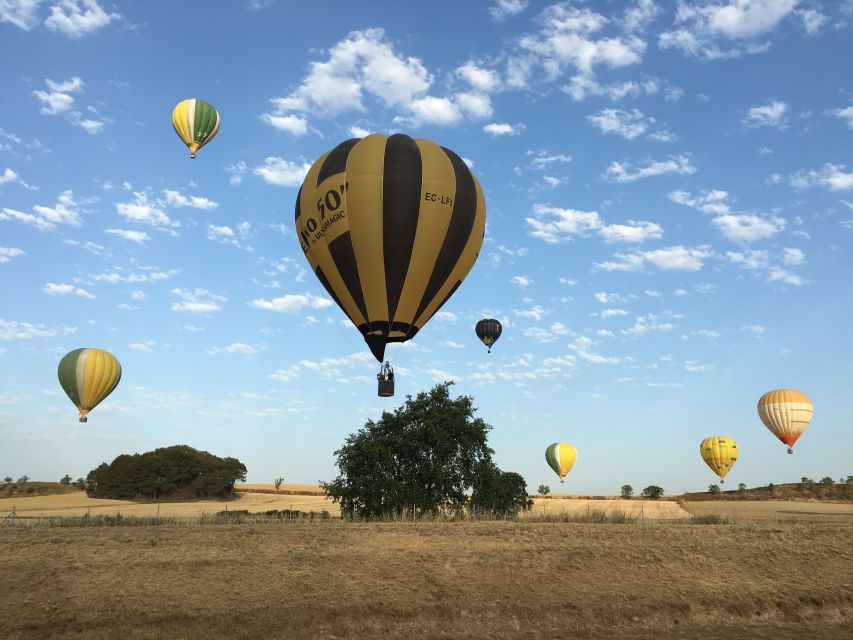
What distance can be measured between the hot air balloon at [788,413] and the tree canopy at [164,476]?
2564 inches

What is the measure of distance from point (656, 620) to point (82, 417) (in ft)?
162

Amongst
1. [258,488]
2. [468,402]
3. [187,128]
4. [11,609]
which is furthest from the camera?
[258,488]

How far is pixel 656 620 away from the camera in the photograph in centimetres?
2180

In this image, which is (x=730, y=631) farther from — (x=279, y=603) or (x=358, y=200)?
(x=358, y=200)

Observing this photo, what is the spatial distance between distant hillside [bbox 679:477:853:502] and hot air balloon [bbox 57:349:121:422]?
73342 mm

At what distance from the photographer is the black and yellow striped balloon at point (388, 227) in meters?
33.2

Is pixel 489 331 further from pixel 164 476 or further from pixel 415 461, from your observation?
pixel 164 476

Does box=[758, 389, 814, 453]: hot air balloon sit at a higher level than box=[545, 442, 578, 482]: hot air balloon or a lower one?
higher

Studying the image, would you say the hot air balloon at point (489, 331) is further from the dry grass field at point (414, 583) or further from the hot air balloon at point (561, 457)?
the dry grass field at point (414, 583)

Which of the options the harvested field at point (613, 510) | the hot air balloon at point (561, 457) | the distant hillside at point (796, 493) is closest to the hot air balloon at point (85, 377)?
the harvested field at point (613, 510)

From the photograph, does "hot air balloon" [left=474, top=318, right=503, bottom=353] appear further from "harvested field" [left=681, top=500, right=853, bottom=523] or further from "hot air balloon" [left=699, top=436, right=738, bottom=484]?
"hot air balloon" [left=699, top=436, right=738, bottom=484]

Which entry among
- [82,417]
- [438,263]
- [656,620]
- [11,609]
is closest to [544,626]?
[656,620]

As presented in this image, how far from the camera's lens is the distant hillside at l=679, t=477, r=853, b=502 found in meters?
82.8

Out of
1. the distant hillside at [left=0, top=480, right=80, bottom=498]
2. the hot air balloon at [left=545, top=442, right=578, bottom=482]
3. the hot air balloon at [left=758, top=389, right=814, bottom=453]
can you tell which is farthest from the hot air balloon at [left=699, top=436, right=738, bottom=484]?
the distant hillside at [left=0, top=480, right=80, bottom=498]
